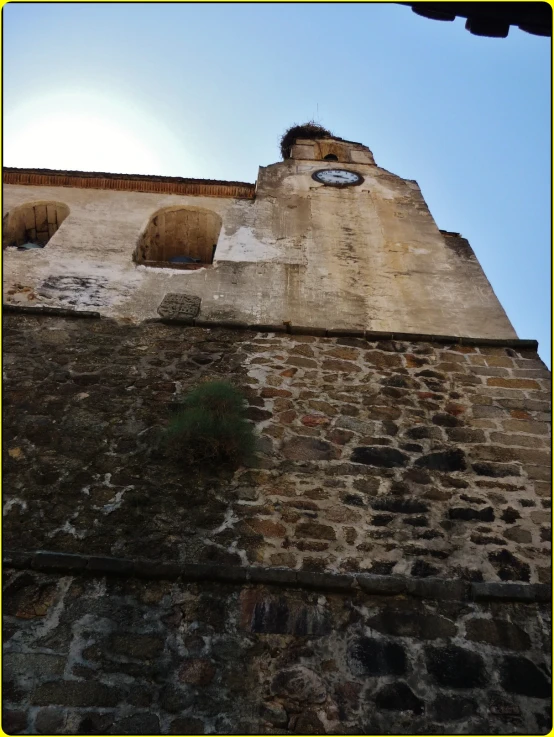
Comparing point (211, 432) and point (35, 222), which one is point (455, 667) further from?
point (35, 222)

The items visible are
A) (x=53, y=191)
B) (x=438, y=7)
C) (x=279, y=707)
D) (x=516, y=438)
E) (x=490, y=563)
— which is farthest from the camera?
(x=53, y=191)

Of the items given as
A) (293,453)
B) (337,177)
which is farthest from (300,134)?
(293,453)

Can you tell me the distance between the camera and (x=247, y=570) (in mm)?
3658

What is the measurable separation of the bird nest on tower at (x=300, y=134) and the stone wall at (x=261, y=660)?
33.3 feet

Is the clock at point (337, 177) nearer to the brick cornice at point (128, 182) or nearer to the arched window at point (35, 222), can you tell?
the brick cornice at point (128, 182)

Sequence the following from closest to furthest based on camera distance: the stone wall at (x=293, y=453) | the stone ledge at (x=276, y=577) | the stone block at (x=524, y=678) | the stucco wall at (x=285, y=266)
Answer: the stone block at (x=524, y=678), the stone ledge at (x=276, y=577), the stone wall at (x=293, y=453), the stucco wall at (x=285, y=266)

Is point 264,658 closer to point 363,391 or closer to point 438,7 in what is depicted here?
point 363,391

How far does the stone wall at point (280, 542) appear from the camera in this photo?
314cm

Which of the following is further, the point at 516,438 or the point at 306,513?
the point at 516,438

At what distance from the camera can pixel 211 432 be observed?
14.5 ft

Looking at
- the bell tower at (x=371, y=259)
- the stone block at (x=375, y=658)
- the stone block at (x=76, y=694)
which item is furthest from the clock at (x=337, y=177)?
the stone block at (x=76, y=694)

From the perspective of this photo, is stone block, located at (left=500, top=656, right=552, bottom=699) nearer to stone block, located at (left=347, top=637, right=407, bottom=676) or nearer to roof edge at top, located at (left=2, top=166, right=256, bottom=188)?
stone block, located at (left=347, top=637, right=407, bottom=676)

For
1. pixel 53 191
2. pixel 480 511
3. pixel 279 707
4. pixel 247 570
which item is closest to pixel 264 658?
pixel 279 707

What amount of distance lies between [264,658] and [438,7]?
347cm
